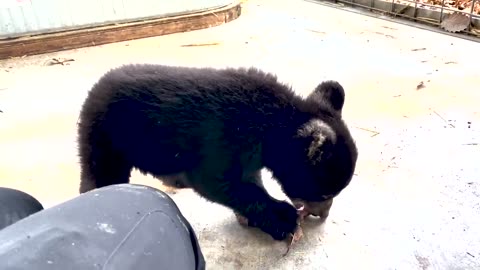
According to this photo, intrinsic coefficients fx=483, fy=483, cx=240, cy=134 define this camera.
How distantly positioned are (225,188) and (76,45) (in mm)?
2912

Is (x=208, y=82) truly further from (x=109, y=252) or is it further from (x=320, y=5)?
(x=320, y=5)

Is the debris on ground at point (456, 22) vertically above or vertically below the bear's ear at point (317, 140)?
below

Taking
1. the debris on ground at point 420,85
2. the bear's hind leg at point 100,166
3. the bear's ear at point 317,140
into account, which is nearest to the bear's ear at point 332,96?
the bear's ear at point 317,140

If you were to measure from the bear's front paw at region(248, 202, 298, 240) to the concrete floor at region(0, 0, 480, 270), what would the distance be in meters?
0.08

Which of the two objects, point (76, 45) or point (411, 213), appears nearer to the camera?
point (411, 213)

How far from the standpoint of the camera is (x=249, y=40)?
4.35 meters

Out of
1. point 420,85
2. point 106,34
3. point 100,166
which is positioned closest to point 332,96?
point 100,166

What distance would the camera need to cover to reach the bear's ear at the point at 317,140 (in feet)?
5.62

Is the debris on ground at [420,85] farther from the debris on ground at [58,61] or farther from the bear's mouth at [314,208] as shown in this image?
the debris on ground at [58,61]

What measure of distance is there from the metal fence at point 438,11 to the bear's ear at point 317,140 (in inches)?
124

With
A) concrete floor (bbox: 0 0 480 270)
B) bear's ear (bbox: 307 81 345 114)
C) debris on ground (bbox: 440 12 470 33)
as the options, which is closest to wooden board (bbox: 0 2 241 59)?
concrete floor (bbox: 0 0 480 270)

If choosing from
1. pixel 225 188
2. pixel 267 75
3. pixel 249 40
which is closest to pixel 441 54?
pixel 249 40

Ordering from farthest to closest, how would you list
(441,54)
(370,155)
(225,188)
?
(441,54), (370,155), (225,188)

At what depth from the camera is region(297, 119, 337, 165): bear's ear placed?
171 cm
